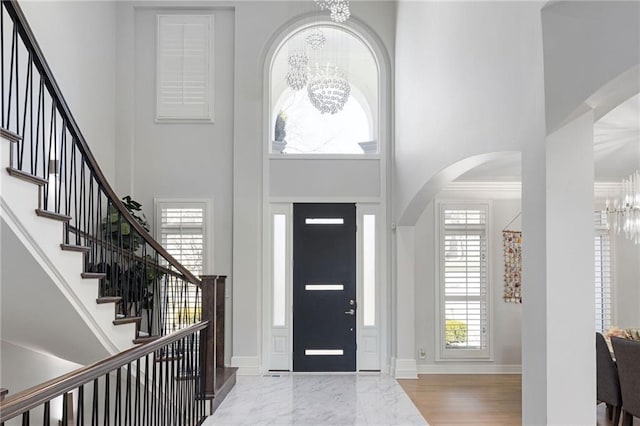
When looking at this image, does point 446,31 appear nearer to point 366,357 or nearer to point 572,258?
point 572,258

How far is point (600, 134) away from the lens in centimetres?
527

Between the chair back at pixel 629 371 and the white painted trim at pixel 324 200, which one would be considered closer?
the chair back at pixel 629 371

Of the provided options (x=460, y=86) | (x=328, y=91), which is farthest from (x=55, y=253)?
(x=328, y=91)

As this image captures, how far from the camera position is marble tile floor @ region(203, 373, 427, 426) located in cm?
518

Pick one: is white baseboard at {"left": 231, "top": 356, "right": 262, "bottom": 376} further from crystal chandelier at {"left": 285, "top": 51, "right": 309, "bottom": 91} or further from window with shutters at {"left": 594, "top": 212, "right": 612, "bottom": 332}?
window with shutters at {"left": 594, "top": 212, "right": 612, "bottom": 332}

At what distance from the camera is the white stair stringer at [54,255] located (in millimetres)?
3068

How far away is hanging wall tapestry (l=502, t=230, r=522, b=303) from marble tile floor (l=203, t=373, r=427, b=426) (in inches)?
81.0

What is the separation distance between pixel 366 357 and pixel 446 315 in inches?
50.1

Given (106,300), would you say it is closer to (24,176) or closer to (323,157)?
(24,176)

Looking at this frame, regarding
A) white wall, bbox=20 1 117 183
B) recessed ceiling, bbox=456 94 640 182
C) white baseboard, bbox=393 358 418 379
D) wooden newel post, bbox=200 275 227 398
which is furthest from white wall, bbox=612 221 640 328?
white wall, bbox=20 1 117 183

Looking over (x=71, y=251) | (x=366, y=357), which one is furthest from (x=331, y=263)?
(x=71, y=251)

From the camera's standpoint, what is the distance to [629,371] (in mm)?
4609

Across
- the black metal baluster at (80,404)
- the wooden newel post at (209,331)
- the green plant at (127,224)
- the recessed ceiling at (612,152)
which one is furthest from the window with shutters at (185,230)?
the black metal baluster at (80,404)

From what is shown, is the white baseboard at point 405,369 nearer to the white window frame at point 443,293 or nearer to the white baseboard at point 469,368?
the white baseboard at point 469,368
